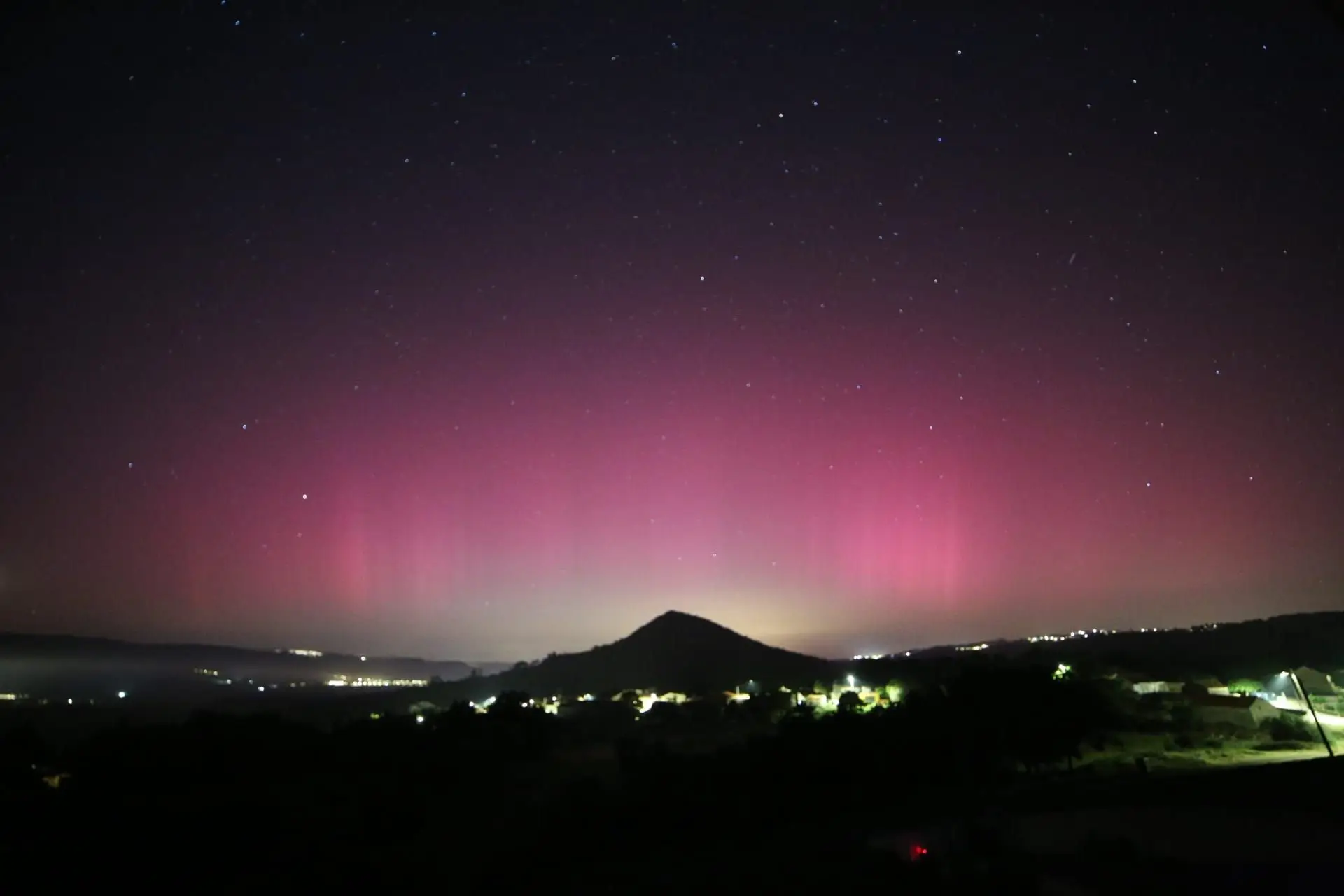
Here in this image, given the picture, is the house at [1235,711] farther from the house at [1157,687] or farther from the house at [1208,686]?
the house at [1157,687]

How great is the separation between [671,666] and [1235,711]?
65.1 metres

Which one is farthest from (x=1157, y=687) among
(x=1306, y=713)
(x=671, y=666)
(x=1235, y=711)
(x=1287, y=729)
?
(x=671, y=666)

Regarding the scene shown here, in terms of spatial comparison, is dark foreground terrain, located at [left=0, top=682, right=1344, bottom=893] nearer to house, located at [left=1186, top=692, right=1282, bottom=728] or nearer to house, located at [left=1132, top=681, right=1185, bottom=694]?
house, located at [left=1186, top=692, right=1282, bottom=728]

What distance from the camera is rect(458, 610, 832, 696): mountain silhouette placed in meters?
85.1

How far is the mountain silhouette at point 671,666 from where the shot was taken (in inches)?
3351

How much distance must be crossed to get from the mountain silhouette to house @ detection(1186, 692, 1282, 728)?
35.3 meters

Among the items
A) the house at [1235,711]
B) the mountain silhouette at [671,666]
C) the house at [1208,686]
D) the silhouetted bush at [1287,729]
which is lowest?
the silhouetted bush at [1287,729]

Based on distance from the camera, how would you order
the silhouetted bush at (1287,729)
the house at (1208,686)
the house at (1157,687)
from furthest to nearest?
1. the house at (1157,687)
2. the house at (1208,686)
3. the silhouetted bush at (1287,729)

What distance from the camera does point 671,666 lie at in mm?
97938

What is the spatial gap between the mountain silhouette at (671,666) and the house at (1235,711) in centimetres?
3529

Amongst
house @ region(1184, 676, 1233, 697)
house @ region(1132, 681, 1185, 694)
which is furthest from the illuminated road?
house @ region(1132, 681, 1185, 694)

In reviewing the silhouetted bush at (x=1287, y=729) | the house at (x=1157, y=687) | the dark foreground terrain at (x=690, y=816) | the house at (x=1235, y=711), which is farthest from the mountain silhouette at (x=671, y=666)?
the dark foreground terrain at (x=690, y=816)

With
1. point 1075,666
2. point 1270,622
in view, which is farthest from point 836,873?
point 1270,622

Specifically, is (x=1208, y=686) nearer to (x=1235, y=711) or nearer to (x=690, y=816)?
(x=1235, y=711)
